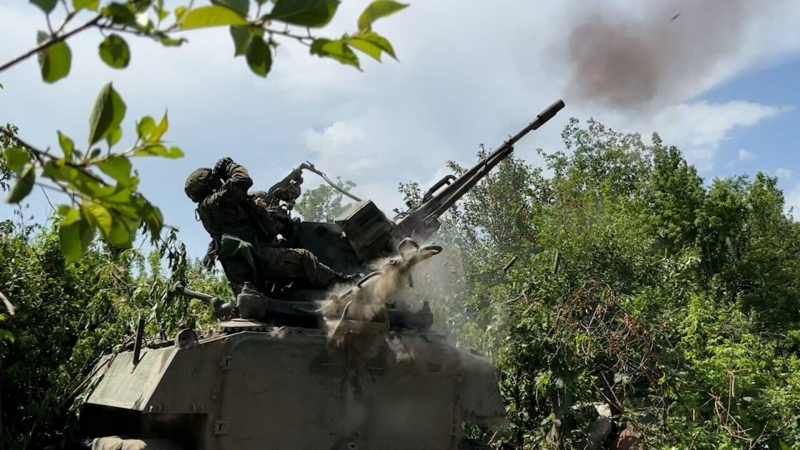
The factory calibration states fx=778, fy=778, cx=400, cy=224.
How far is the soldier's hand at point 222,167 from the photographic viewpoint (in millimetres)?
8211

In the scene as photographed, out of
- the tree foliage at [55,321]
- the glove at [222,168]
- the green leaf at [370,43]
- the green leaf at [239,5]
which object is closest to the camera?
the green leaf at [239,5]

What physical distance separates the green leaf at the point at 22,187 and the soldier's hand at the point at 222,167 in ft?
21.5

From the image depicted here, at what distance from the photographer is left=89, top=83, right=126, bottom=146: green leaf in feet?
5.81

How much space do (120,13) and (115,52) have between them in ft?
0.55

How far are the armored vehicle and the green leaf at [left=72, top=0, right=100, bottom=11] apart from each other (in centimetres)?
544

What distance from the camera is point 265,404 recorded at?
6.91 m

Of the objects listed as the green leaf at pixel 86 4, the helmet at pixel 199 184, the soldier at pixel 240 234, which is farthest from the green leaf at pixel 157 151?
the helmet at pixel 199 184

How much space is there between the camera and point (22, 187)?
1.72 meters

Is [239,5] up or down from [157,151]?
up

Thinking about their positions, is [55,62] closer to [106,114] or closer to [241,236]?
[106,114]

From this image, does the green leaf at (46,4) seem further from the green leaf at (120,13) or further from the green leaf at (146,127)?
the green leaf at (146,127)

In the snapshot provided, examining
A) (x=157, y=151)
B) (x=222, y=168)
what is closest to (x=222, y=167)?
(x=222, y=168)

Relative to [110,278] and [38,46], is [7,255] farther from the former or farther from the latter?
[38,46]

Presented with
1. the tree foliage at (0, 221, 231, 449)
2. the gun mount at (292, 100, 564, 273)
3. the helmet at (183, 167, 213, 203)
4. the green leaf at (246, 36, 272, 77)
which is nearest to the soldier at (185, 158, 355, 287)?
the helmet at (183, 167, 213, 203)
